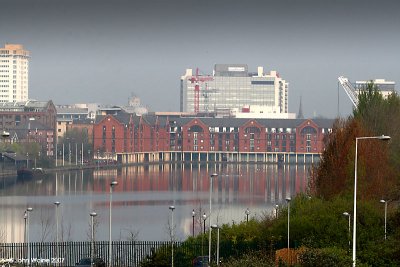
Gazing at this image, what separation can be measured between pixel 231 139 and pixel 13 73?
30.6 meters

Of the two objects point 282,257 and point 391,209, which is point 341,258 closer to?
point 282,257

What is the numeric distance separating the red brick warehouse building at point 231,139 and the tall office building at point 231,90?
27167mm

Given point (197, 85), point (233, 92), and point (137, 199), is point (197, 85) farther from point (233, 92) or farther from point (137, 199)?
point (137, 199)

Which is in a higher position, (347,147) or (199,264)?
(347,147)

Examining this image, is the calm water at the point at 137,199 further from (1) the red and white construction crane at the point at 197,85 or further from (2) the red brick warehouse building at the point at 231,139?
(1) the red and white construction crane at the point at 197,85

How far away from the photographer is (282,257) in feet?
41.4

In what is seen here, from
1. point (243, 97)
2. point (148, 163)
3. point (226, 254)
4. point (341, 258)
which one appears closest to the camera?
point (341, 258)

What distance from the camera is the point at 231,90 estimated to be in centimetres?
9231

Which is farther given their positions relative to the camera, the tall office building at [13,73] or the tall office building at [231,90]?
the tall office building at [231,90]

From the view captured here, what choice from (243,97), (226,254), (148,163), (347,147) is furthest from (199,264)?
(243,97)

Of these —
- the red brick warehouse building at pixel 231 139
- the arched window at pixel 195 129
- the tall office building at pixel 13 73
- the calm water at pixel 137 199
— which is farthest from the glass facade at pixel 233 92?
the calm water at pixel 137 199

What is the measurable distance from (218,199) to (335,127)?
430 inches

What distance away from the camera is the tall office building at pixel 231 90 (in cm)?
8969

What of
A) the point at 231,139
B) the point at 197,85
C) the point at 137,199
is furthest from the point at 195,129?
the point at 137,199
